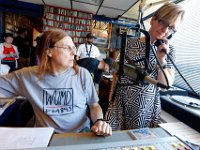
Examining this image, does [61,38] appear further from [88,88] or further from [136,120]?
[136,120]

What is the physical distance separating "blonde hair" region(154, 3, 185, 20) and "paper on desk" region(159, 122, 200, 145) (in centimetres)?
55

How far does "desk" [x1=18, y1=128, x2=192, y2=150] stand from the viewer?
Answer: 66 centimetres

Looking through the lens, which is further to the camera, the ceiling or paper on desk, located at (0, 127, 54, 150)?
the ceiling

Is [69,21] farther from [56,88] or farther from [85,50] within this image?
[56,88]

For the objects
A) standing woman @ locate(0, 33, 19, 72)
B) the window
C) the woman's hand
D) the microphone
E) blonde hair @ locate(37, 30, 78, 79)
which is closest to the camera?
the microphone

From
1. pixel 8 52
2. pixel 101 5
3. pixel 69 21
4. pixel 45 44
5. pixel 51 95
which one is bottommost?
pixel 51 95

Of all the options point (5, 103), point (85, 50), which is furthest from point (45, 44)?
point (85, 50)

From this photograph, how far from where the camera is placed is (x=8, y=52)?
3996mm

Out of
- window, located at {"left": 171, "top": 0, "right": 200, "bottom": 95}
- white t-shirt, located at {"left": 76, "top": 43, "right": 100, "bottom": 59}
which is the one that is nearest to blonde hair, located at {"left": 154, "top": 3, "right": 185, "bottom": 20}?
window, located at {"left": 171, "top": 0, "right": 200, "bottom": 95}

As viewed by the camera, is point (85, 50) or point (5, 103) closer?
point (5, 103)

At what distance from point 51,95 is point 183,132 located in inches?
31.4

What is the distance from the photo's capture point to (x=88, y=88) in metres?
1.18

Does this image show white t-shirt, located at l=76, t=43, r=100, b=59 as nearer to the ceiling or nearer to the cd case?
the ceiling

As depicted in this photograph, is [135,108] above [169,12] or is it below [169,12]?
below
